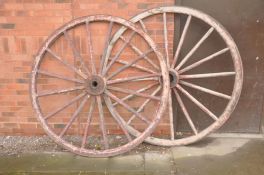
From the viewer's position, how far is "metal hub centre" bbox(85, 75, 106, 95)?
4.13m

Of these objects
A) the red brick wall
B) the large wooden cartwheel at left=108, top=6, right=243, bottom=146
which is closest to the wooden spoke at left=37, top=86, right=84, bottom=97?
the red brick wall

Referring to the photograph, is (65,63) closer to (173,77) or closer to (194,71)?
(173,77)

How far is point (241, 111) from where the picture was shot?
4.75 metres

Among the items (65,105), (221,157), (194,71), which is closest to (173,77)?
(194,71)

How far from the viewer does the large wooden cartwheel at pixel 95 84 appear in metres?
4.14

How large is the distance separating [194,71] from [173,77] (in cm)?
40

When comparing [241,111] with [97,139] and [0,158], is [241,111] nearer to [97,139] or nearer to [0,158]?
[97,139]

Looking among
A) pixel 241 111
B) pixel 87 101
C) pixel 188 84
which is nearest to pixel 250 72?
pixel 241 111

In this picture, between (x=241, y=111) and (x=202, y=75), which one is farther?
(x=241, y=111)

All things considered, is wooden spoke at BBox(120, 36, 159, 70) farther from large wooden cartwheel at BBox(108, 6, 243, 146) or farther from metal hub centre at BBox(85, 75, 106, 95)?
metal hub centre at BBox(85, 75, 106, 95)

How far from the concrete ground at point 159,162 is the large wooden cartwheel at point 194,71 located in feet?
0.69

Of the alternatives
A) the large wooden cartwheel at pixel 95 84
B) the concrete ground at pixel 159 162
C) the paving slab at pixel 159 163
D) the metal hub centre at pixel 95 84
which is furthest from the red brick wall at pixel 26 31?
the paving slab at pixel 159 163

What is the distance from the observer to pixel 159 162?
13.6ft

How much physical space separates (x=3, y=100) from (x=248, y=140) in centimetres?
317
